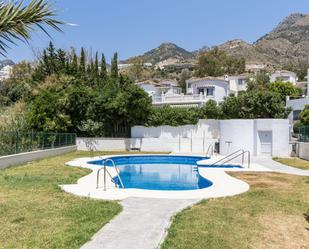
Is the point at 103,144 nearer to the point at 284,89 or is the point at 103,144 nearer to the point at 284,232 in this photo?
the point at 284,232

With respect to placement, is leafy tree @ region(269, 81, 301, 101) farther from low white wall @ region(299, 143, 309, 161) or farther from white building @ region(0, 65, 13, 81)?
white building @ region(0, 65, 13, 81)

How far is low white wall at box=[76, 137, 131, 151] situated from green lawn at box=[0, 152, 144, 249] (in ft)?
55.4

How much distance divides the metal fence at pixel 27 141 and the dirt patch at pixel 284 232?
49.9 feet

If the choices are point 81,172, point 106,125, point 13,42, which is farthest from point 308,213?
point 106,125

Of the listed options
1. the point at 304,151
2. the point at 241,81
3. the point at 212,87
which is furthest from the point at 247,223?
the point at 241,81

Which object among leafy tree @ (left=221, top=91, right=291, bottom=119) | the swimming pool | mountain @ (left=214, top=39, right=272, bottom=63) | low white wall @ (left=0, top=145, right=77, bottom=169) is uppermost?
mountain @ (left=214, top=39, right=272, bottom=63)

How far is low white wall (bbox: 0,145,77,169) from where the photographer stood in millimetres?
17969

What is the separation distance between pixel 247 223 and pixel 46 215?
4.72m

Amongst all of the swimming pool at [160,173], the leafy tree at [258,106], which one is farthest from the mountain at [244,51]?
the swimming pool at [160,173]

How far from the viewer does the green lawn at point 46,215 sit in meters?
6.32

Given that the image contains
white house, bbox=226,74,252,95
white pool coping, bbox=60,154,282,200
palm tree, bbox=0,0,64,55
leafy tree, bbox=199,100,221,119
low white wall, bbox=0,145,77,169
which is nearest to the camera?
palm tree, bbox=0,0,64,55

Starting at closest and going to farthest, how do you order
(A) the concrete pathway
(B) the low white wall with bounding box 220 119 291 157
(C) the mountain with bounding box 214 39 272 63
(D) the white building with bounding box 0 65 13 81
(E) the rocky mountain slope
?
(A) the concrete pathway → (B) the low white wall with bounding box 220 119 291 157 → (D) the white building with bounding box 0 65 13 81 → (C) the mountain with bounding box 214 39 272 63 → (E) the rocky mountain slope

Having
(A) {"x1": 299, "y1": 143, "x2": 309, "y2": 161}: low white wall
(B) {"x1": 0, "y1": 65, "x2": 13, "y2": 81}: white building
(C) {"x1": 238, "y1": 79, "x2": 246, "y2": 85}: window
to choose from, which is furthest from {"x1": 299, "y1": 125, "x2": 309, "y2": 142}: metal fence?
(B) {"x1": 0, "y1": 65, "x2": 13, "y2": 81}: white building

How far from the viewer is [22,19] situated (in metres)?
4.10
